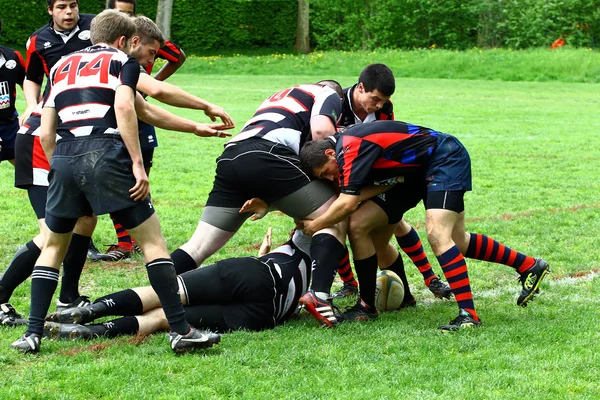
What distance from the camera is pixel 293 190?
→ 5586 millimetres

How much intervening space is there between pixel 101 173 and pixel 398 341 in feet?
6.30

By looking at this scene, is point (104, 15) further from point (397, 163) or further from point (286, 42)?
point (286, 42)

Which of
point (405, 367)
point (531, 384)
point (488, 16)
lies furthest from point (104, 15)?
point (488, 16)

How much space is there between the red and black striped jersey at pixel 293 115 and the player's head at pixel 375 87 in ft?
0.62

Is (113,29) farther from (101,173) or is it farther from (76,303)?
(76,303)

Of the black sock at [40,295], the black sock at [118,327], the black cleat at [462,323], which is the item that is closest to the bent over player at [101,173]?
the black sock at [40,295]

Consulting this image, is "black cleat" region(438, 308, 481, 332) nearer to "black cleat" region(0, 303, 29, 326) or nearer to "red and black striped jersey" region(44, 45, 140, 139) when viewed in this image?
"red and black striped jersey" region(44, 45, 140, 139)

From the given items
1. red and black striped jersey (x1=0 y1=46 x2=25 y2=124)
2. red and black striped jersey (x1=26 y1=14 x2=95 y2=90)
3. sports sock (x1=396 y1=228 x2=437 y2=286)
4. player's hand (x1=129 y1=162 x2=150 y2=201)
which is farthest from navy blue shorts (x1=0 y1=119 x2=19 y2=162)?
sports sock (x1=396 y1=228 x2=437 y2=286)

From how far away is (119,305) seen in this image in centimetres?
500

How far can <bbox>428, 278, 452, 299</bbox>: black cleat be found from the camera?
6.25 metres

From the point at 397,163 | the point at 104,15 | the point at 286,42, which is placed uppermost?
the point at 104,15

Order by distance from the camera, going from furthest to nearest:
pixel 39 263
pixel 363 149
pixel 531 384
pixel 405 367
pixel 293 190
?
pixel 293 190
pixel 363 149
pixel 39 263
pixel 405 367
pixel 531 384

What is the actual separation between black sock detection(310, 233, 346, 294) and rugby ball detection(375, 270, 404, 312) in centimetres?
48

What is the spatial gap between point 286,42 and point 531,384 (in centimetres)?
3833
